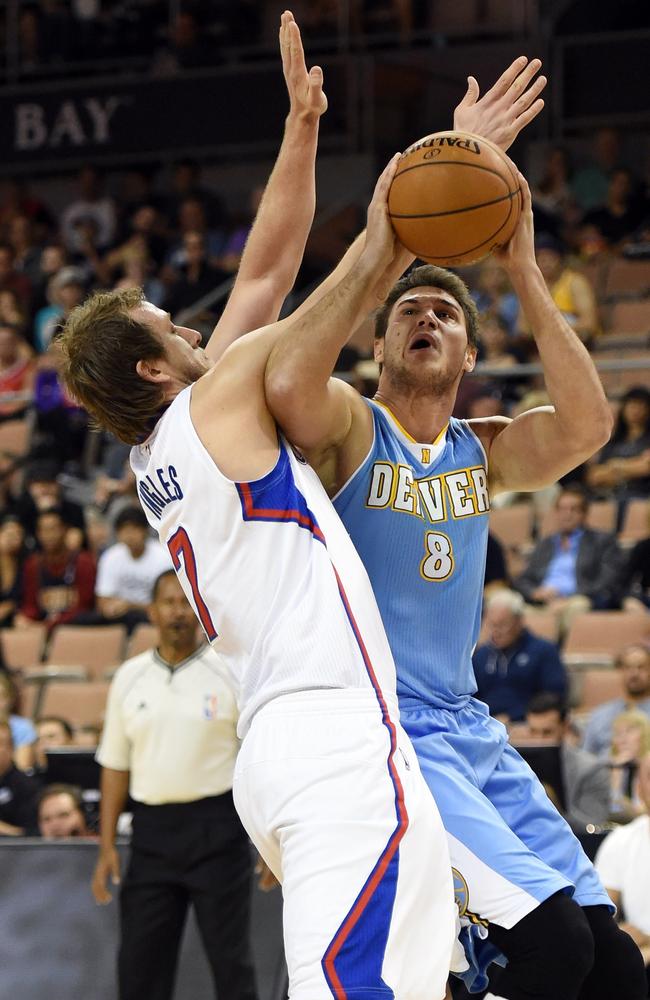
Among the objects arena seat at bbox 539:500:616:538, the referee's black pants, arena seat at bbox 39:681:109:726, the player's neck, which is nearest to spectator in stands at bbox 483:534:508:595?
arena seat at bbox 539:500:616:538

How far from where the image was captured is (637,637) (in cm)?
977

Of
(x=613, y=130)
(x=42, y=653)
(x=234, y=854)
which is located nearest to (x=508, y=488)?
(x=234, y=854)

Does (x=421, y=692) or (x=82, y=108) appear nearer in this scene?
(x=421, y=692)

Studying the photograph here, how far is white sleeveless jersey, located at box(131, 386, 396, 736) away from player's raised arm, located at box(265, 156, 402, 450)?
0.35ft

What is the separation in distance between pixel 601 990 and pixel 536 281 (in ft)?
6.15

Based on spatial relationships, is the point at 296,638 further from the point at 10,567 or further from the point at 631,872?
the point at 10,567

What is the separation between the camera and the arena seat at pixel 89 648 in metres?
11.1

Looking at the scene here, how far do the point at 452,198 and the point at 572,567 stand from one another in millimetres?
7200

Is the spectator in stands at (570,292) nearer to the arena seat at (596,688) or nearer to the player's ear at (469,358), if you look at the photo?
the arena seat at (596,688)

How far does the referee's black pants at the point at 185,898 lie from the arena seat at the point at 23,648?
15.7 feet

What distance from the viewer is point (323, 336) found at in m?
3.63

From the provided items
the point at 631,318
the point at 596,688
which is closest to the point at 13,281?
the point at 631,318

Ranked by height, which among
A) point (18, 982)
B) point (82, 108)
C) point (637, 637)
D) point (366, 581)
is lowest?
point (18, 982)

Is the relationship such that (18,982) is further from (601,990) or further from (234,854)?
(601,990)
